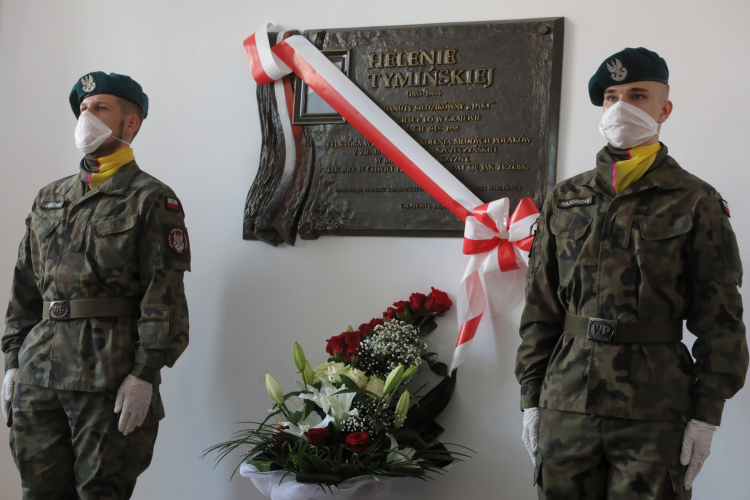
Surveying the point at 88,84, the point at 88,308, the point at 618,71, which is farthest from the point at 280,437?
the point at 618,71

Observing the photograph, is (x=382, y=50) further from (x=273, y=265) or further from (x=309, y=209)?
(x=273, y=265)

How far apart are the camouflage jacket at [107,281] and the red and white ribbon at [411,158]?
2.57 ft

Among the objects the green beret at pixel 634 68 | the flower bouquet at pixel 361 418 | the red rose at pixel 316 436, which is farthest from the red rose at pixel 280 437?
the green beret at pixel 634 68

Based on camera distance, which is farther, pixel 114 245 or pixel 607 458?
pixel 114 245

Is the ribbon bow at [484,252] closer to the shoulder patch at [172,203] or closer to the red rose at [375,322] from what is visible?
the red rose at [375,322]

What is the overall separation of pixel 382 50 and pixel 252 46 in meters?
0.54

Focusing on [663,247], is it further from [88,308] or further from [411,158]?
[88,308]

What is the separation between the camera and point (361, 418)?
201 cm

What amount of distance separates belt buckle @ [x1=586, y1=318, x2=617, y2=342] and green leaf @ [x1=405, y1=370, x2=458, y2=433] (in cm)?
84

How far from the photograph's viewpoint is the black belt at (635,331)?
149 centimetres

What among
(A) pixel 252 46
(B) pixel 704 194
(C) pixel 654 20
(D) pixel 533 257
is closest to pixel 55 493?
(D) pixel 533 257

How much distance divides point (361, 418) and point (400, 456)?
177 mm

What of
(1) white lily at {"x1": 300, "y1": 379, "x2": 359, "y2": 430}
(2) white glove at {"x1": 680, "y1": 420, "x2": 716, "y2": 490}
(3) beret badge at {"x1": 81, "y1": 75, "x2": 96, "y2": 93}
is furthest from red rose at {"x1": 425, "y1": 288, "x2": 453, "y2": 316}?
(3) beret badge at {"x1": 81, "y1": 75, "x2": 96, "y2": 93}

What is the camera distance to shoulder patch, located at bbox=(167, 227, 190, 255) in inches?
76.6
